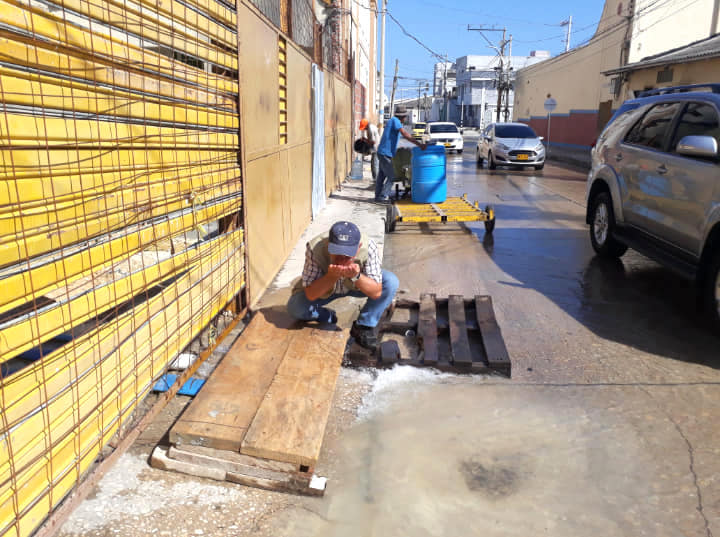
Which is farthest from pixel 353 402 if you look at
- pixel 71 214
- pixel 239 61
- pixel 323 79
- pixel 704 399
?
pixel 323 79

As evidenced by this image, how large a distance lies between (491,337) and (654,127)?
10.9 feet

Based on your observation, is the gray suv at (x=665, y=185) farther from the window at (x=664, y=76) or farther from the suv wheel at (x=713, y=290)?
the window at (x=664, y=76)

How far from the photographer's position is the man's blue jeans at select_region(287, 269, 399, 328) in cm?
405

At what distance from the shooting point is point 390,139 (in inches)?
410

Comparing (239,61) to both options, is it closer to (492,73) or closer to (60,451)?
(60,451)

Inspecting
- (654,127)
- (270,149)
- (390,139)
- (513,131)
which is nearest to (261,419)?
(270,149)

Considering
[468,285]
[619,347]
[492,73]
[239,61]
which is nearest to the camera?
[239,61]

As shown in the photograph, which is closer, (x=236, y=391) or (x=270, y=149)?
(x=236, y=391)

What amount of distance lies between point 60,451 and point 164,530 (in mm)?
557

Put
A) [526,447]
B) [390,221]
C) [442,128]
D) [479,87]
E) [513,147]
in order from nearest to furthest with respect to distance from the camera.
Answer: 1. [526,447]
2. [390,221]
3. [513,147]
4. [442,128]
5. [479,87]

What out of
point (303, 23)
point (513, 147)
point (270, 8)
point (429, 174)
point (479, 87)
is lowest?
point (513, 147)

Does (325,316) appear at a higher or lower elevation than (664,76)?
lower

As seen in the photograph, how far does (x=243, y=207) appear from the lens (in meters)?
4.32

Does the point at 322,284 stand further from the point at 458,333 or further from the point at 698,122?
the point at 698,122
